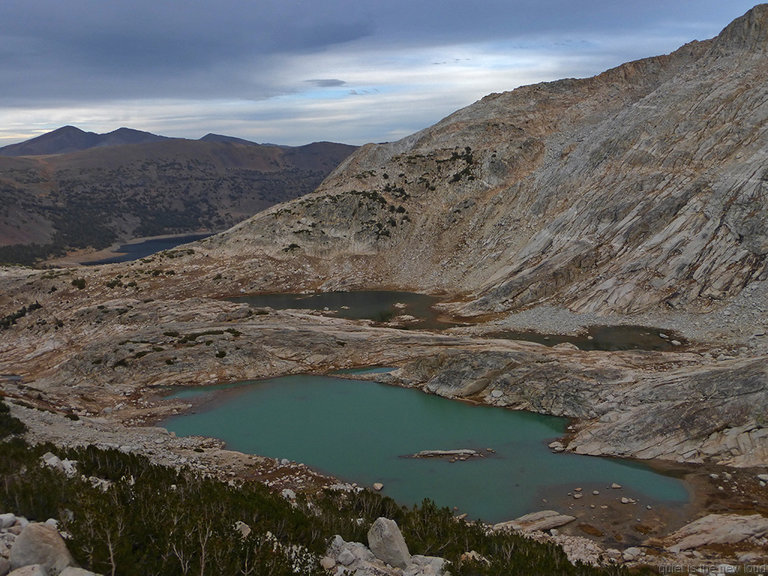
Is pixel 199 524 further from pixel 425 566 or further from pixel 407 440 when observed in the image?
pixel 407 440

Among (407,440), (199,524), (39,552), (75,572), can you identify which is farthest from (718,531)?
(39,552)

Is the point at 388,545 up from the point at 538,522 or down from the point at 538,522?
up

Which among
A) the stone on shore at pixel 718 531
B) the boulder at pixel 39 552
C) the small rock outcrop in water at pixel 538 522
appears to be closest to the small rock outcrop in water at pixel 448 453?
the small rock outcrop in water at pixel 538 522

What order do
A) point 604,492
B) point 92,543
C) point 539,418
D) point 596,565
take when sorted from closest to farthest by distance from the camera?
point 92,543 < point 596,565 < point 604,492 < point 539,418

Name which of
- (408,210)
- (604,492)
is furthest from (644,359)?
(408,210)

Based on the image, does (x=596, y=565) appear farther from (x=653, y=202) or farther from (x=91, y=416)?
(x=653, y=202)
